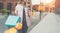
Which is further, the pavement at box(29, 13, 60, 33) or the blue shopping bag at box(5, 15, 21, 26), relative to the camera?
the blue shopping bag at box(5, 15, 21, 26)

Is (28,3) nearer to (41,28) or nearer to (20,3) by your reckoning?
(20,3)

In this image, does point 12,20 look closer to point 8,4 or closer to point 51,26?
point 8,4

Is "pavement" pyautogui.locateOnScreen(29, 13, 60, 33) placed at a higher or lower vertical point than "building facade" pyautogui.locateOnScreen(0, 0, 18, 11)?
lower

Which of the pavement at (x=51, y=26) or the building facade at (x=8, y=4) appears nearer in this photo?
the pavement at (x=51, y=26)

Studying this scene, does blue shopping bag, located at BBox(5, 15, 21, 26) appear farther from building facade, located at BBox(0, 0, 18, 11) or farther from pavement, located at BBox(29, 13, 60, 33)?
pavement, located at BBox(29, 13, 60, 33)

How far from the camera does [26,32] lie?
147cm

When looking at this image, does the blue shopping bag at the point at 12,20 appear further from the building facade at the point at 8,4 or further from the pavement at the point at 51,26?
the pavement at the point at 51,26

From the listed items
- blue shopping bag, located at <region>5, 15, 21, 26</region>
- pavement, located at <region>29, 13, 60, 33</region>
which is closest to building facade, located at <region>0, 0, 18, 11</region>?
blue shopping bag, located at <region>5, 15, 21, 26</region>

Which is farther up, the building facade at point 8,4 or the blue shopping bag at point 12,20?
the building facade at point 8,4

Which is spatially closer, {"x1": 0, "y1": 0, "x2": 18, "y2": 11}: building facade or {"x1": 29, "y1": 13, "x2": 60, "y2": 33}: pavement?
{"x1": 29, "y1": 13, "x2": 60, "y2": 33}: pavement

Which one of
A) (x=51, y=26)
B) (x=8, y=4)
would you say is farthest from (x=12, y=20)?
(x=51, y=26)

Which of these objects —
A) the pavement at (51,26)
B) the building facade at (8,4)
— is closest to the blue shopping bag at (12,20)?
the building facade at (8,4)

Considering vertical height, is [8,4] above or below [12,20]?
above

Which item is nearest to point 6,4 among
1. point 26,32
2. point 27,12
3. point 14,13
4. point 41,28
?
point 14,13
